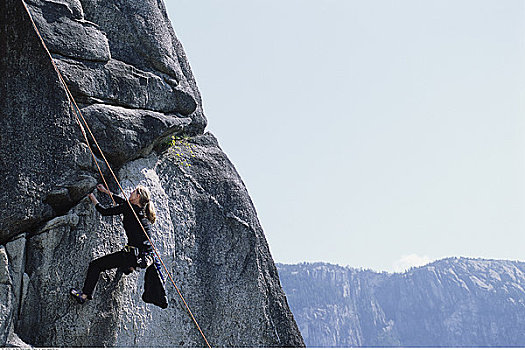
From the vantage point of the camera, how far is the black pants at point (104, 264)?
803 cm

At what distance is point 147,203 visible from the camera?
28.0 ft

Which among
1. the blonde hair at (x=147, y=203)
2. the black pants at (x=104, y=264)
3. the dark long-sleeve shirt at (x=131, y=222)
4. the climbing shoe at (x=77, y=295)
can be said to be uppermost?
the blonde hair at (x=147, y=203)

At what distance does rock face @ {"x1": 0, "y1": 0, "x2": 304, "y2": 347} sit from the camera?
7934 millimetres

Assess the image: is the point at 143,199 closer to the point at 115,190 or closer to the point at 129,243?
the point at 129,243

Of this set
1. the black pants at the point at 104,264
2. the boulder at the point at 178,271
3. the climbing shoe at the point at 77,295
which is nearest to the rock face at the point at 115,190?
the boulder at the point at 178,271

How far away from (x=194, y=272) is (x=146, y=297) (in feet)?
3.74

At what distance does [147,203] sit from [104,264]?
1132mm

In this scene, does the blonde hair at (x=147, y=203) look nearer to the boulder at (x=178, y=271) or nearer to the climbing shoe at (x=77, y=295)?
the boulder at (x=178, y=271)

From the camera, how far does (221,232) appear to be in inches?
395

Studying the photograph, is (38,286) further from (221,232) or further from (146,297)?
(221,232)

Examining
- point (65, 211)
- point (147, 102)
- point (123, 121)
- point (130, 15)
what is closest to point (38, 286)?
point (65, 211)

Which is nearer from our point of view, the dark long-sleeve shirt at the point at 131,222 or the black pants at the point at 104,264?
the black pants at the point at 104,264

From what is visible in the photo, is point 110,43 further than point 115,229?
Yes

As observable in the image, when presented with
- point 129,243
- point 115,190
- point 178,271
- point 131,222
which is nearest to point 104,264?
point 129,243
